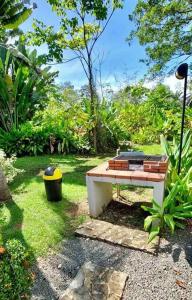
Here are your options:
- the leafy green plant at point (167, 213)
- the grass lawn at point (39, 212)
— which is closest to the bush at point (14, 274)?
the grass lawn at point (39, 212)

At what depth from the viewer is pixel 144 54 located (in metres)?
13.1

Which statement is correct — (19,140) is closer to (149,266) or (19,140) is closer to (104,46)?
(104,46)

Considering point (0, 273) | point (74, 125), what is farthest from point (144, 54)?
point (0, 273)

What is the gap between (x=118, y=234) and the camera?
3740mm

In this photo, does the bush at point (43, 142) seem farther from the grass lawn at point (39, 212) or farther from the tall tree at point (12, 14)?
the tall tree at point (12, 14)

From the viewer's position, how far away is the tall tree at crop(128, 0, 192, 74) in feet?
34.7

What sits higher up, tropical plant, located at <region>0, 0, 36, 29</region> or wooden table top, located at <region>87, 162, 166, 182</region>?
tropical plant, located at <region>0, 0, 36, 29</region>

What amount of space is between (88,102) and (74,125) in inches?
50.1

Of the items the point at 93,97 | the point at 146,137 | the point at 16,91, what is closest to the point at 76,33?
the point at 93,97

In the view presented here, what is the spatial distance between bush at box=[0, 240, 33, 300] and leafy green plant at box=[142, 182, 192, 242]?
1737 millimetres

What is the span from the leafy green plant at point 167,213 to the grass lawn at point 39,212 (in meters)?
1.21

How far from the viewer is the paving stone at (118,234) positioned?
3.42 metres

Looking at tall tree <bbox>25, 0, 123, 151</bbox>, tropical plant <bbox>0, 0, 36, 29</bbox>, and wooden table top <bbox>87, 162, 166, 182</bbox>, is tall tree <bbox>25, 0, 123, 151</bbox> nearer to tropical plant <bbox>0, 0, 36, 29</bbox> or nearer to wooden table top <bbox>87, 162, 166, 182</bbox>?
tropical plant <bbox>0, 0, 36, 29</bbox>

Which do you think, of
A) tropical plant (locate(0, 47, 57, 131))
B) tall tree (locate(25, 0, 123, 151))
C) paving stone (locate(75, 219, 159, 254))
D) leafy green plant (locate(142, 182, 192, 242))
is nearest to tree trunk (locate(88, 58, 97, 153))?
tall tree (locate(25, 0, 123, 151))
